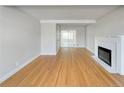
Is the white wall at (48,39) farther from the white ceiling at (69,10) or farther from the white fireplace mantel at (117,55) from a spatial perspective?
the white fireplace mantel at (117,55)

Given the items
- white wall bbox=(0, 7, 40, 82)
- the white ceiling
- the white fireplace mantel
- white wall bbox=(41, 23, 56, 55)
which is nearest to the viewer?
white wall bbox=(0, 7, 40, 82)

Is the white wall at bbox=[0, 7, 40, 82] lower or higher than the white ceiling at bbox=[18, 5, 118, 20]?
lower

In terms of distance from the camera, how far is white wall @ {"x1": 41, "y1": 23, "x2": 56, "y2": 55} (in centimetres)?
886

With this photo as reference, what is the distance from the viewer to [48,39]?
29.4 feet

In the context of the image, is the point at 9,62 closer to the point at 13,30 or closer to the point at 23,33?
the point at 13,30

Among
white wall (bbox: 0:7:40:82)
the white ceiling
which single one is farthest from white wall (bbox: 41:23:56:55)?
white wall (bbox: 0:7:40:82)

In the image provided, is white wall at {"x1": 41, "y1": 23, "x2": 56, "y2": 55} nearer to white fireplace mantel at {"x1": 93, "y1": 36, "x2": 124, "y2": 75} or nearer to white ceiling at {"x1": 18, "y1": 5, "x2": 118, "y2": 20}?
white ceiling at {"x1": 18, "y1": 5, "x2": 118, "y2": 20}

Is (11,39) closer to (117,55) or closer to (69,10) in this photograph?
(69,10)

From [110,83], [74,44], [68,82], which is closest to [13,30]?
[68,82]

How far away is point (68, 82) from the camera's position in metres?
3.70

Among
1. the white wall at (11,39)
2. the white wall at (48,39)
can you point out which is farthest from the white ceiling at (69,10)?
the white wall at (48,39)

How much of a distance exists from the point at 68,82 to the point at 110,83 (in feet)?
3.59
